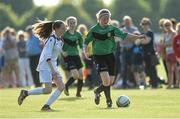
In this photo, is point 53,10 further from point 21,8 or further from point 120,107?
point 120,107

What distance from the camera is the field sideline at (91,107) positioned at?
17547mm

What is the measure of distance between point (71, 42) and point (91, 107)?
5.04m

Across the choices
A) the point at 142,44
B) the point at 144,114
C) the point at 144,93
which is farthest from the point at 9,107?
the point at 142,44

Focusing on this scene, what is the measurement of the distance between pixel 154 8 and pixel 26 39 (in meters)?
99.3

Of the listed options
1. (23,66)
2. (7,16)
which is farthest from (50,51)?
(7,16)

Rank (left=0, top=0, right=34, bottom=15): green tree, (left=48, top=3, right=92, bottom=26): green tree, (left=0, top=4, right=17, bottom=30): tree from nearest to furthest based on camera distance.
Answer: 1. (left=0, top=4, right=17, bottom=30): tree
2. (left=48, top=3, right=92, bottom=26): green tree
3. (left=0, top=0, right=34, bottom=15): green tree

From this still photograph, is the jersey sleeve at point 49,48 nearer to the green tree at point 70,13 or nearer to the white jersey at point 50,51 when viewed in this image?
the white jersey at point 50,51

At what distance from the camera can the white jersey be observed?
19094mm

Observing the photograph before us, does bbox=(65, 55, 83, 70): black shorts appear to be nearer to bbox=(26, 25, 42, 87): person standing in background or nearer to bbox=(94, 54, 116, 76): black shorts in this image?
bbox=(94, 54, 116, 76): black shorts

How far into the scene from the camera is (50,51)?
62.6ft

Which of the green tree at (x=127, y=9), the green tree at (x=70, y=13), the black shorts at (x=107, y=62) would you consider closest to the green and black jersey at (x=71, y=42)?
the black shorts at (x=107, y=62)

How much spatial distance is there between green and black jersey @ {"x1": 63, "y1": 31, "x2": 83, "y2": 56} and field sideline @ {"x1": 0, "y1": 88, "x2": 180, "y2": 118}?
50.4 inches

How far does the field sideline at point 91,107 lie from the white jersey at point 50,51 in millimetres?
996

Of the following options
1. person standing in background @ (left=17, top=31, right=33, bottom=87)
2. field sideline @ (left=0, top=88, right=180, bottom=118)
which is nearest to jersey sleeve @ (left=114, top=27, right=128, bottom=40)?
field sideline @ (left=0, top=88, right=180, bottom=118)
